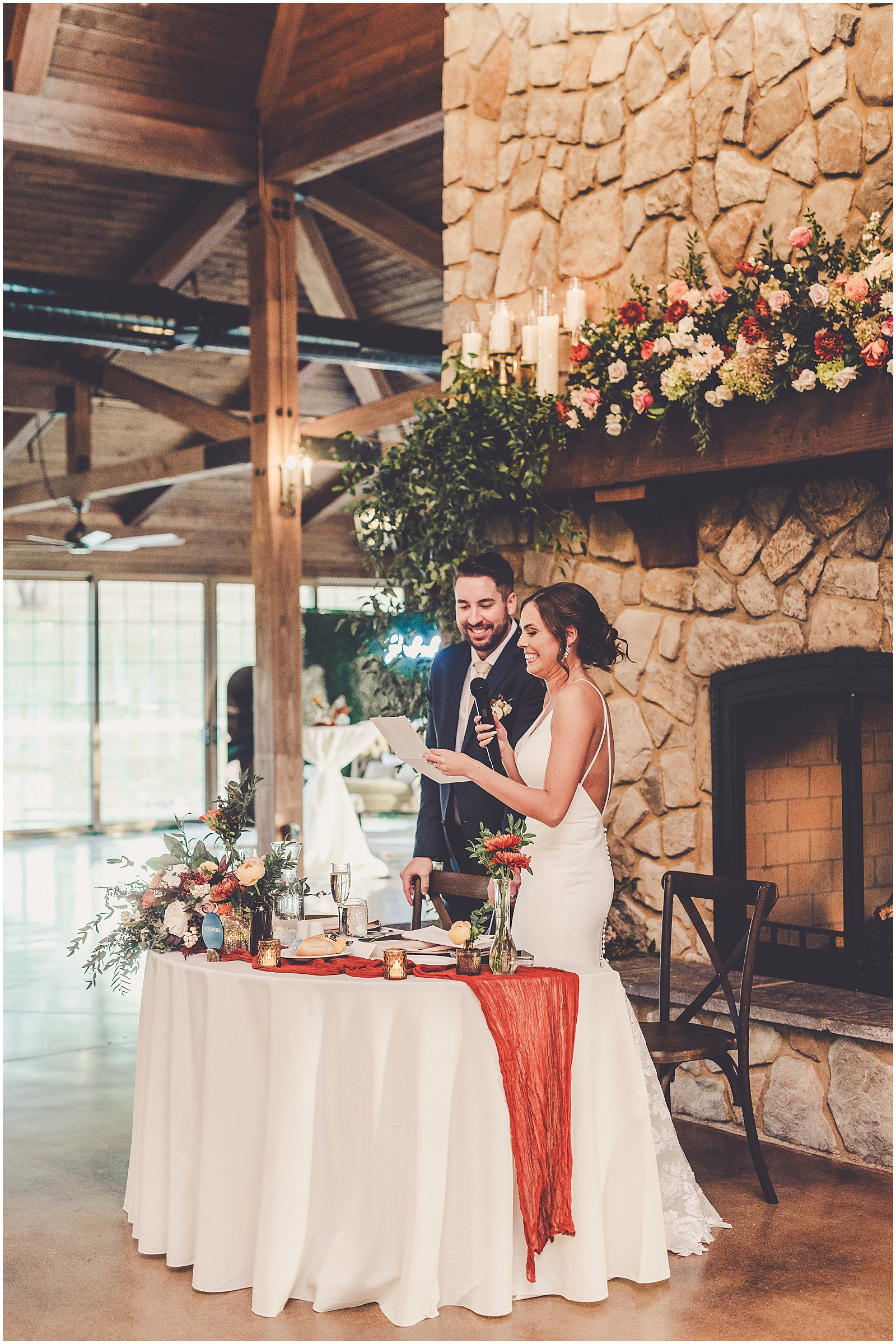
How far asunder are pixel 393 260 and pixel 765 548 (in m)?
6.09

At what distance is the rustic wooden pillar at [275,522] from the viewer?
26.2ft

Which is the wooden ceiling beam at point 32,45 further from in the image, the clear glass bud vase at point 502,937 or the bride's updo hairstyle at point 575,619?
the clear glass bud vase at point 502,937

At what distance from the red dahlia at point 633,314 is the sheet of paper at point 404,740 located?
78.7 inches

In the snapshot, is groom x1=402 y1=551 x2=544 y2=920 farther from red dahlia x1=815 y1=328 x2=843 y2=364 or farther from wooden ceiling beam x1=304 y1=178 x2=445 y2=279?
wooden ceiling beam x1=304 y1=178 x2=445 y2=279

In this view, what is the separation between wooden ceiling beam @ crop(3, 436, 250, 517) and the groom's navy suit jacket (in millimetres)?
5553

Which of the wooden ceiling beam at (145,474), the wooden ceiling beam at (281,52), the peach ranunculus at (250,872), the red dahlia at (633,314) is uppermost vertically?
the wooden ceiling beam at (281,52)

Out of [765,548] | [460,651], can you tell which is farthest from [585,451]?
[460,651]

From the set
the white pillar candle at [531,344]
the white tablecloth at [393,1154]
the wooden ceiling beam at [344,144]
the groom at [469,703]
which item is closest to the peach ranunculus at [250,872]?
the white tablecloth at [393,1154]

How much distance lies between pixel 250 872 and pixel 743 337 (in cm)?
221

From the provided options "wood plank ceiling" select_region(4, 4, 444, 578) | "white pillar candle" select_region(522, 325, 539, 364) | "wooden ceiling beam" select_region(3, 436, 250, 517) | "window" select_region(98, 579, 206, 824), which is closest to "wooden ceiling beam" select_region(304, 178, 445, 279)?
"wood plank ceiling" select_region(4, 4, 444, 578)

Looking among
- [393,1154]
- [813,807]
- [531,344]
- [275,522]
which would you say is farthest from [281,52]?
[393,1154]

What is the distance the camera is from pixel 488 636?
3.91 meters

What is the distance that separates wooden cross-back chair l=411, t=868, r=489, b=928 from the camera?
12.6 ft

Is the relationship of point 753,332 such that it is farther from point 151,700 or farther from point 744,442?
point 151,700
